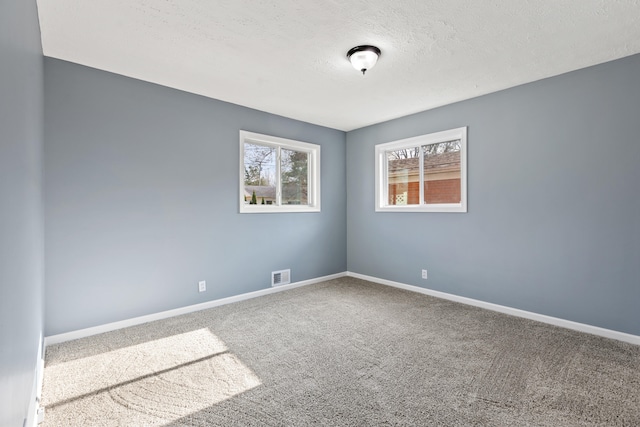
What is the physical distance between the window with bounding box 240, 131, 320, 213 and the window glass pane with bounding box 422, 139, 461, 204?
5.40 feet

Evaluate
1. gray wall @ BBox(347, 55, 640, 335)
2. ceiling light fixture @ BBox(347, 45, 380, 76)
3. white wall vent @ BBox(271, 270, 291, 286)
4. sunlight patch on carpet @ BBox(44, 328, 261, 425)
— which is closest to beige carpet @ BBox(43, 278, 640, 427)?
sunlight patch on carpet @ BBox(44, 328, 261, 425)

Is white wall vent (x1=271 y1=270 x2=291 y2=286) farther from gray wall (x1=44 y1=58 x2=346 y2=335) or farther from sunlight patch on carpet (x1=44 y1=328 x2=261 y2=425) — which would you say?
sunlight patch on carpet (x1=44 y1=328 x2=261 y2=425)

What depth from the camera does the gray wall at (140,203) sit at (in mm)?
2725

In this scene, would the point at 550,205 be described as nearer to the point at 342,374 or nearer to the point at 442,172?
the point at 442,172

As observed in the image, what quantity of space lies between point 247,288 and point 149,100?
2446 millimetres

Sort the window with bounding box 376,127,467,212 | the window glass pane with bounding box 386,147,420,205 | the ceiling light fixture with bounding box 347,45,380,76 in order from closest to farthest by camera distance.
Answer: the ceiling light fixture with bounding box 347,45,380,76 → the window with bounding box 376,127,467,212 → the window glass pane with bounding box 386,147,420,205

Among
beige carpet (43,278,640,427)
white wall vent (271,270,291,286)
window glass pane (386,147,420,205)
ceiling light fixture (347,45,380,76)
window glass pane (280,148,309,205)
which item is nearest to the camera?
beige carpet (43,278,640,427)

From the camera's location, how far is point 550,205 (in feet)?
10.3

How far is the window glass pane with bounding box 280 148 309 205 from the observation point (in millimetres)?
4582

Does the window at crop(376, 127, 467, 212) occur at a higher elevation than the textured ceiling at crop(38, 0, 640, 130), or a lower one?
lower

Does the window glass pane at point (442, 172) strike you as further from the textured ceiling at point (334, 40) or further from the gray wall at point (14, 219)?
the gray wall at point (14, 219)

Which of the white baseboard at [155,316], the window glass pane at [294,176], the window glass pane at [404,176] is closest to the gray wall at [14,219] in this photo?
the white baseboard at [155,316]

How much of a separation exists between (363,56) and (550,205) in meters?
2.41

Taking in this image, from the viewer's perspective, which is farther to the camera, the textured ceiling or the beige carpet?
the textured ceiling
